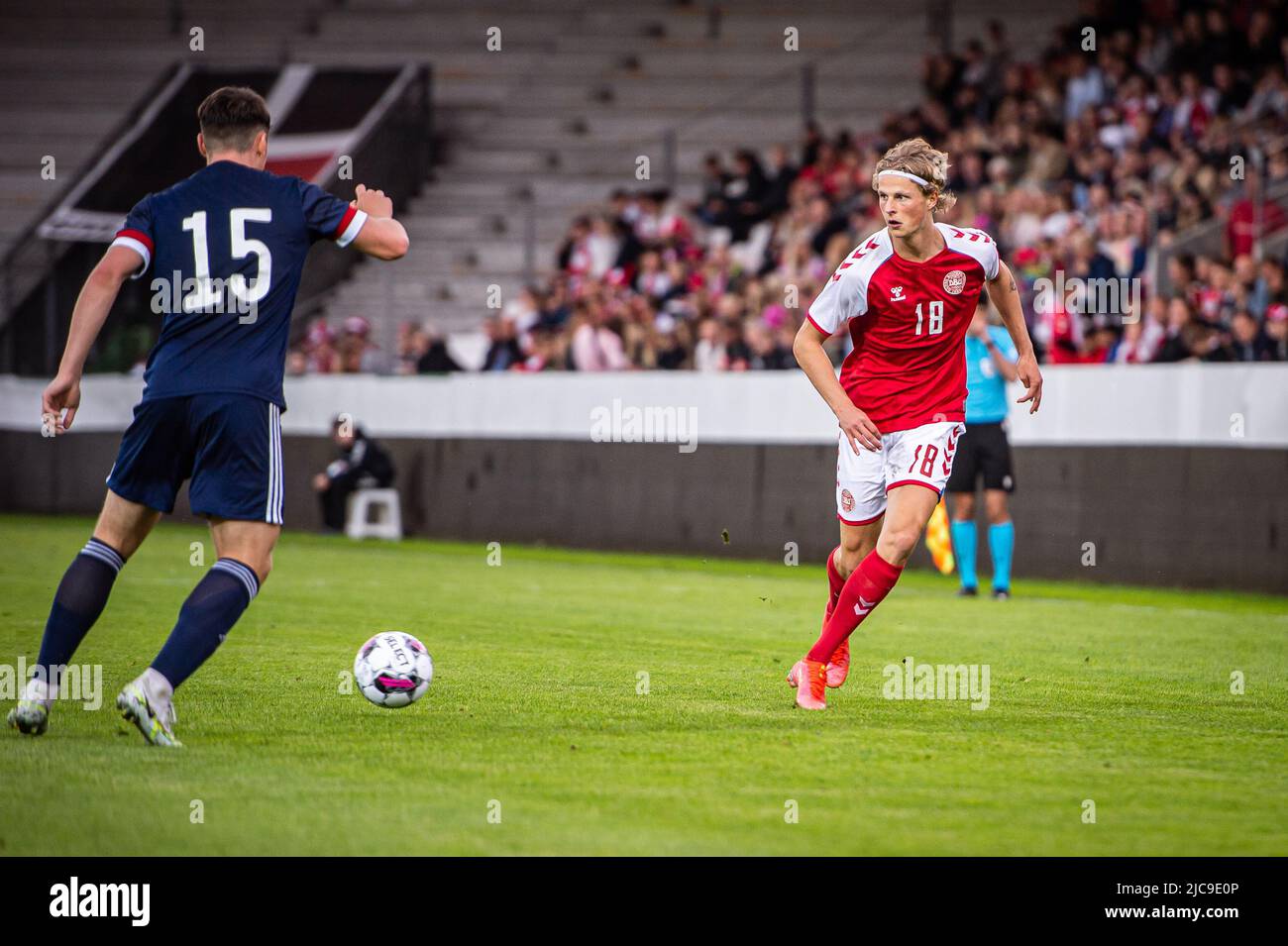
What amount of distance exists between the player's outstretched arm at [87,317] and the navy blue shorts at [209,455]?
270 millimetres

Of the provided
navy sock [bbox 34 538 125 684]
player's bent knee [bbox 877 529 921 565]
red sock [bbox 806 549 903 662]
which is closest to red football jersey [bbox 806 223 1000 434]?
player's bent knee [bbox 877 529 921 565]

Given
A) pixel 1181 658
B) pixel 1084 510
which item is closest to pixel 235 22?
pixel 1084 510

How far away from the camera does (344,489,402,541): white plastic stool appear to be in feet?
75.4

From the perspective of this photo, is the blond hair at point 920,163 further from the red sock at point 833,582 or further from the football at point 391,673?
the football at point 391,673

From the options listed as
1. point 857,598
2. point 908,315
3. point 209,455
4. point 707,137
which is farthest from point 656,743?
point 707,137

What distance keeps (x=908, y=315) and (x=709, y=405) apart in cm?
1199

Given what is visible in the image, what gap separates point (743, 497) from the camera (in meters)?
20.4

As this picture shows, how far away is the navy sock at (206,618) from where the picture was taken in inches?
278

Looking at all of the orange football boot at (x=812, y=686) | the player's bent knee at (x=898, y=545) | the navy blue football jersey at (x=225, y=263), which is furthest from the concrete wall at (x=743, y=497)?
the navy blue football jersey at (x=225, y=263)

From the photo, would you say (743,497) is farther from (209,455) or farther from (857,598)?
(209,455)

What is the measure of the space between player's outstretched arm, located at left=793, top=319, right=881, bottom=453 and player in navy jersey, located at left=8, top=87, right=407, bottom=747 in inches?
78.8
